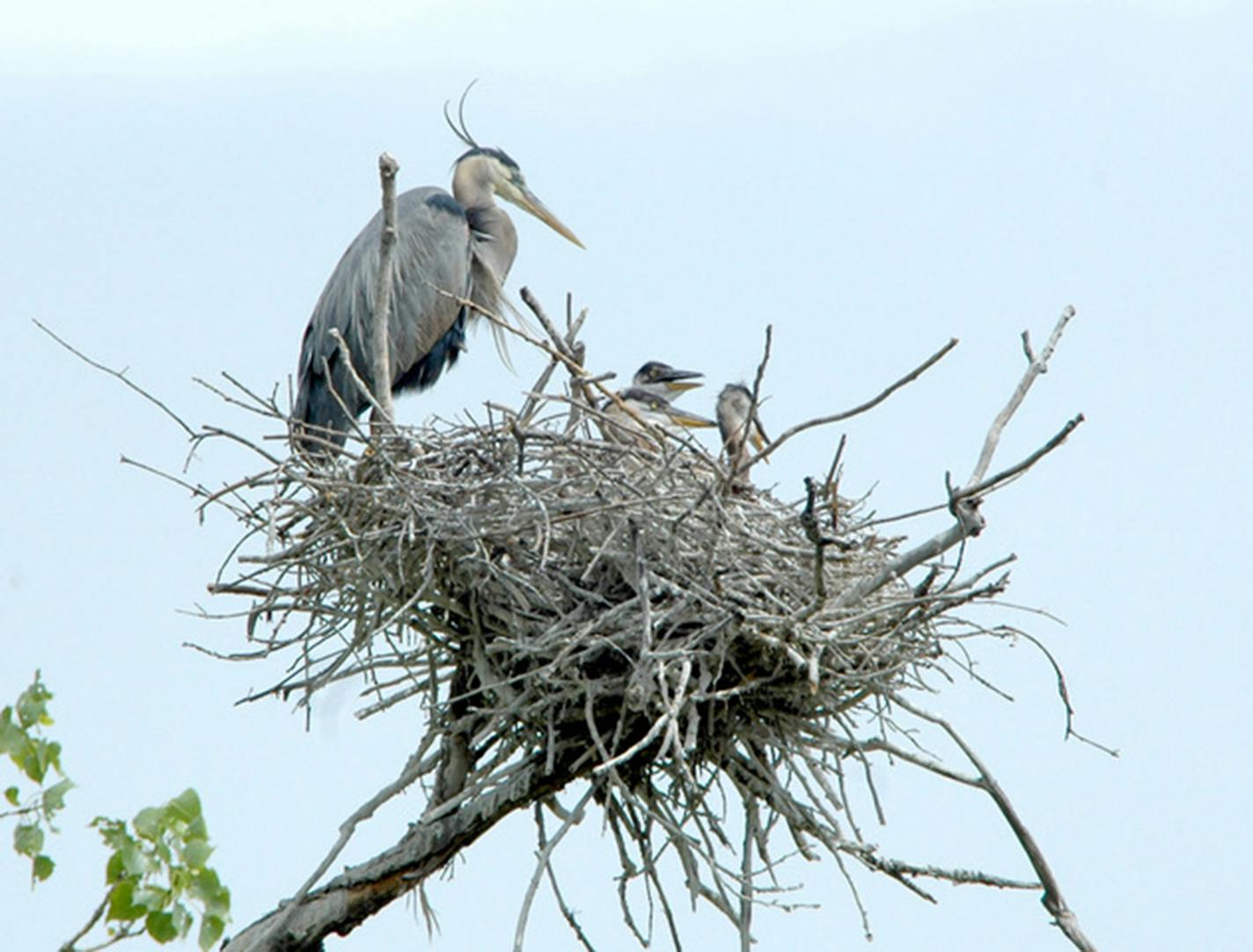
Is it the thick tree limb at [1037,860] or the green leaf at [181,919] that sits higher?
the green leaf at [181,919]

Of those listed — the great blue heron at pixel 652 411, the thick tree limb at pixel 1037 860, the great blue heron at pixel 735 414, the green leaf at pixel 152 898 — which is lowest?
the thick tree limb at pixel 1037 860

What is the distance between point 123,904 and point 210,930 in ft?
0.57

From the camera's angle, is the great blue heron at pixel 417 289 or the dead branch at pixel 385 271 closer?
the dead branch at pixel 385 271

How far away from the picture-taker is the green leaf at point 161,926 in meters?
3.75

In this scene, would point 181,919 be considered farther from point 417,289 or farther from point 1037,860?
point 417,289

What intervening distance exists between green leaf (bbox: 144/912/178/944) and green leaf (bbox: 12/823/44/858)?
0.31 metres

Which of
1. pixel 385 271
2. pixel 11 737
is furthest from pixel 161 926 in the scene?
pixel 385 271

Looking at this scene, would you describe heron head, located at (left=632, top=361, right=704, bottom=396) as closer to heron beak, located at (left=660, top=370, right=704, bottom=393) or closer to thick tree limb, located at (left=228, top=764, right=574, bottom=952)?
heron beak, located at (left=660, top=370, right=704, bottom=393)

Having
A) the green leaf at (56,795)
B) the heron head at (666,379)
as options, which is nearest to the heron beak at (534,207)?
the heron head at (666,379)

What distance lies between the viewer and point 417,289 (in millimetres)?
7430

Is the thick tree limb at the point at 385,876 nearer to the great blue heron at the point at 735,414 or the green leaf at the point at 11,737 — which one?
the green leaf at the point at 11,737

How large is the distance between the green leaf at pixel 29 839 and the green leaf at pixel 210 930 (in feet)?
1.29

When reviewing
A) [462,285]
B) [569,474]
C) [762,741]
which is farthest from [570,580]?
[462,285]

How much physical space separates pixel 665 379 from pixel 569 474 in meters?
2.25
